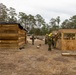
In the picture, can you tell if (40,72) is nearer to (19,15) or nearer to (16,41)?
(16,41)

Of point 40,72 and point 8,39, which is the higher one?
point 8,39

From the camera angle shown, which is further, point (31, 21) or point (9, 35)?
point (31, 21)

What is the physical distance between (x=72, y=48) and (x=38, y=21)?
7183 centimetres

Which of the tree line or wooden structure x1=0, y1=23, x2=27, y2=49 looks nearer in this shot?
wooden structure x1=0, y1=23, x2=27, y2=49

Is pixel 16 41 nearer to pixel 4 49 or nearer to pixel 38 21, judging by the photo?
pixel 4 49

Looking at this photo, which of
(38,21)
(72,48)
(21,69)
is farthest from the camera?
(38,21)

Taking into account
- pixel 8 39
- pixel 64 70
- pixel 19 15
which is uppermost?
pixel 19 15

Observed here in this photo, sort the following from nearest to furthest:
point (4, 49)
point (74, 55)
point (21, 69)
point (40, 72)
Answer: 1. point (40, 72)
2. point (21, 69)
3. point (74, 55)
4. point (4, 49)

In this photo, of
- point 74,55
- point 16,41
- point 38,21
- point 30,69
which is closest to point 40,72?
point 30,69

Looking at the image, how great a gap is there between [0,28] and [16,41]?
2035mm

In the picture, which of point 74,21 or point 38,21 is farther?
point 38,21

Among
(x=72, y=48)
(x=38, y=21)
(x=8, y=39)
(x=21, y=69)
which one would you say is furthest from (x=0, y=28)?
(x=38, y=21)

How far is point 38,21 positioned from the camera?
8975cm

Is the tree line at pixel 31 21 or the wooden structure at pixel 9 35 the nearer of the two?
the wooden structure at pixel 9 35
